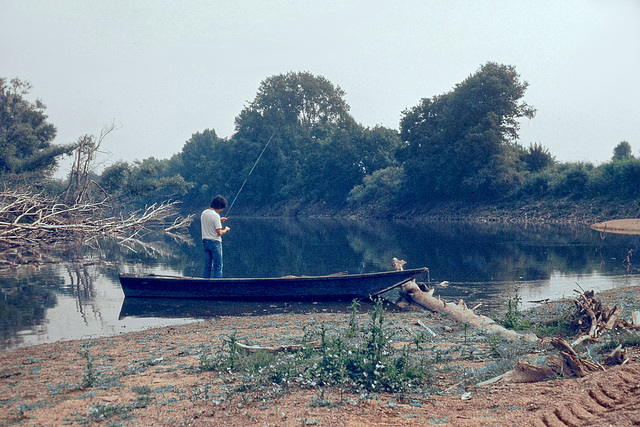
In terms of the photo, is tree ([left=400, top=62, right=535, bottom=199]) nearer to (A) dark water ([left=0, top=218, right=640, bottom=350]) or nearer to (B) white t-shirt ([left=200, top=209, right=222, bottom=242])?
(A) dark water ([left=0, top=218, right=640, bottom=350])

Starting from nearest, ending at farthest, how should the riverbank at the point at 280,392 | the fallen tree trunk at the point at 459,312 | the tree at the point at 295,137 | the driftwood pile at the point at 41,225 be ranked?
the riverbank at the point at 280,392, the fallen tree trunk at the point at 459,312, the driftwood pile at the point at 41,225, the tree at the point at 295,137

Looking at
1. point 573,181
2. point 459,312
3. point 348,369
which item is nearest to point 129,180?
point 459,312

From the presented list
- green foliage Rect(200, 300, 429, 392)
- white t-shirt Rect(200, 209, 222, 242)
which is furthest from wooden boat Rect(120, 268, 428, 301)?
green foliage Rect(200, 300, 429, 392)

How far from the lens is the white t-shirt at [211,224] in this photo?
1231cm

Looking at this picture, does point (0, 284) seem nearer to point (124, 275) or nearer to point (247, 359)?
point (124, 275)

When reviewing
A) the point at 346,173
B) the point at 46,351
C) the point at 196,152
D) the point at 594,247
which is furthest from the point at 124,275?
the point at 196,152

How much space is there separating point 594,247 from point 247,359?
20.2 m

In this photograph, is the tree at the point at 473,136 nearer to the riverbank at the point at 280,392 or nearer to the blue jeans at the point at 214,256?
the blue jeans at the point at 214,256

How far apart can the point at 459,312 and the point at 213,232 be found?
6004 mm

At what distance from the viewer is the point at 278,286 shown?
41.7ft

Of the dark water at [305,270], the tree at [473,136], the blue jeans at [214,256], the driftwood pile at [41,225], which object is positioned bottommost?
the dark water at [305,270]

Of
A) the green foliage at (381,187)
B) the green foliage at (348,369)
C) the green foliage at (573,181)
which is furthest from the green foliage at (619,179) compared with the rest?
the green foliage at (348,369)

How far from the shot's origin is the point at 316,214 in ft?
209

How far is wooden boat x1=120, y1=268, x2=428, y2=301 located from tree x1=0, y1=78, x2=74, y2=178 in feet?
70.9
